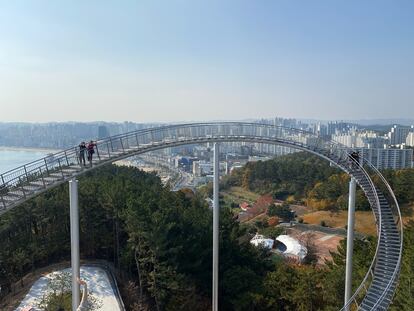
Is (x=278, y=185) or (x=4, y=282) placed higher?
(x=4, y=282)

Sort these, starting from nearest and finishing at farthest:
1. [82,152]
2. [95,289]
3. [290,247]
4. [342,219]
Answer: [82,152] → [95,289] → [290,247] → [342,219]

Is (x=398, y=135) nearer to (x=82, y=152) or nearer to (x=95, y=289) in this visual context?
(x=95, y=289)

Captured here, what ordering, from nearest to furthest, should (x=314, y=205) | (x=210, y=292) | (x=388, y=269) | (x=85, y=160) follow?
(x=388, y=269) → (x=85, y=160) → (x=210, y=292) → (x=314, y=205)

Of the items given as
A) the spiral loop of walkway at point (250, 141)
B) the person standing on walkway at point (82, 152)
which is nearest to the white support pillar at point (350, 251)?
the spiral loop of walkway at point (250, 141)

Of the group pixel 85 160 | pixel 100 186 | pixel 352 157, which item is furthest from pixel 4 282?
pixel 352 157

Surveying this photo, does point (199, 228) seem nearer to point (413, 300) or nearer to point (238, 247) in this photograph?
point (238, 247)

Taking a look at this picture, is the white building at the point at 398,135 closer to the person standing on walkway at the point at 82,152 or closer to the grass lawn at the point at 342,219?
the grass lawn at the point at 342,219

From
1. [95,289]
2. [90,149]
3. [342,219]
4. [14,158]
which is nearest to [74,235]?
[90,149]
